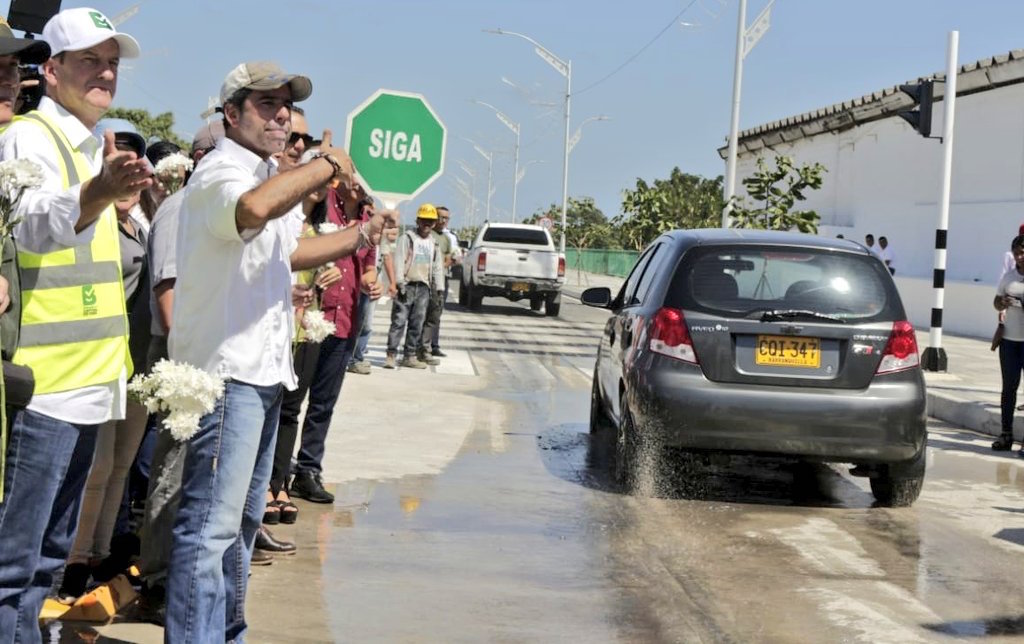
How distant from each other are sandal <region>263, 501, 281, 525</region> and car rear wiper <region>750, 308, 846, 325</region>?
3.07 meters

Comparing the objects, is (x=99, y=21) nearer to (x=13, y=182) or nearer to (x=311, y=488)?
(x=13, y=182)

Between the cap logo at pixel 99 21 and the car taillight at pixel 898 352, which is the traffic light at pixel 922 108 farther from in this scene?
the cap logo at pixel 99 21

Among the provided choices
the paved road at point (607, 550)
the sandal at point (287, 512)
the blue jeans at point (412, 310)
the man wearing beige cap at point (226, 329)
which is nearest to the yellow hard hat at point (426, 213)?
the blue jeans at point (412, 310)

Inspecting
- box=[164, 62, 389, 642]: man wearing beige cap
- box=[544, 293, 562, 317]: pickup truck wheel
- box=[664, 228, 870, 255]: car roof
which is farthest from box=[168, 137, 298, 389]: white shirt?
box=[544, 293, 562, 317]: pickup truck wheel

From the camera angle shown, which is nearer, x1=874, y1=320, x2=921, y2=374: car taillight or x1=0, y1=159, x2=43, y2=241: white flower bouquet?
x1=0, y1=159, x2=43, y2=241: white flower bouquet

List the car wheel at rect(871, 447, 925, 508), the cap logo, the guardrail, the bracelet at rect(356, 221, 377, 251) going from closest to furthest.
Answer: the cap logo < the bracelet at rect(356, 221, 377, 251) < the car wheel at rect(871, 447, 925, 508) < the guardrail

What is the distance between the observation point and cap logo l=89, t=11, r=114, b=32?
418 centimetres

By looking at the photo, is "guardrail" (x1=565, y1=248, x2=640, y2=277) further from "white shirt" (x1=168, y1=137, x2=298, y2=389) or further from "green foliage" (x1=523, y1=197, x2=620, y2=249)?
"white shirt" (x1=168, y1=137, x2=298, y2=389)

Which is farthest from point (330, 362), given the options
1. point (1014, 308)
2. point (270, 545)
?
point (1014, 308)

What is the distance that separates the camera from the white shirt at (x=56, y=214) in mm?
3867

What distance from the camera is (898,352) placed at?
884 centimetres

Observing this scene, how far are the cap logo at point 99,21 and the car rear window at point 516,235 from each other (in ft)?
89.3

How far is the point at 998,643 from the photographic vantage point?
6004 mm

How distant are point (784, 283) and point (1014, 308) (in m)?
3.95
